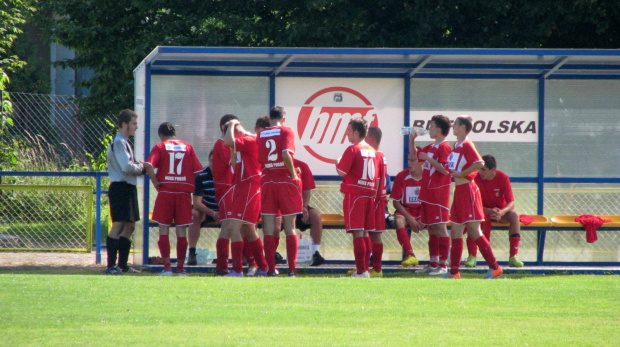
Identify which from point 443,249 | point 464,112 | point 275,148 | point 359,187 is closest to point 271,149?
point 275,148

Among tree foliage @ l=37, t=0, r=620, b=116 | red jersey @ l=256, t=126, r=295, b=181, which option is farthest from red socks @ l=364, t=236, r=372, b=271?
tree foliage @ l=37, t=0, r=620, b=116

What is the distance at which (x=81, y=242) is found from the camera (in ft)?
43.5

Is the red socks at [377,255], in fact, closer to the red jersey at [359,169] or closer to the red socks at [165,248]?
the red jersey at [359,169]

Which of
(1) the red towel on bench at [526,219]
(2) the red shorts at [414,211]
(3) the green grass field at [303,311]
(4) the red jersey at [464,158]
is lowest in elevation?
(3) the green grass field at [303,311]

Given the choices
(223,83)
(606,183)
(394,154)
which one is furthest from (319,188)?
(606,183)

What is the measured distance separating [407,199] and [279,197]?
2.11 meters

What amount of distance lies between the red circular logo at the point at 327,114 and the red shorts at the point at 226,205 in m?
1.95

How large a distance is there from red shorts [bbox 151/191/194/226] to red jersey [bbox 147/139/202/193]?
0.08 meters

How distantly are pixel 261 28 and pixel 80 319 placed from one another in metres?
9.59

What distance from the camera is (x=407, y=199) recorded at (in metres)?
10.8

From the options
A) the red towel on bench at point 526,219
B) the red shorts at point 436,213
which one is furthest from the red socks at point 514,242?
the red shorts at point 436,213

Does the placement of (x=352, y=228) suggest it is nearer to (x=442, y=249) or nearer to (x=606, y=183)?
(x=442, y=249)

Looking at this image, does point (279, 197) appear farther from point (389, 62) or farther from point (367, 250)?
point (389, 62)

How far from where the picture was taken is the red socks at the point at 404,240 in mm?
10727
